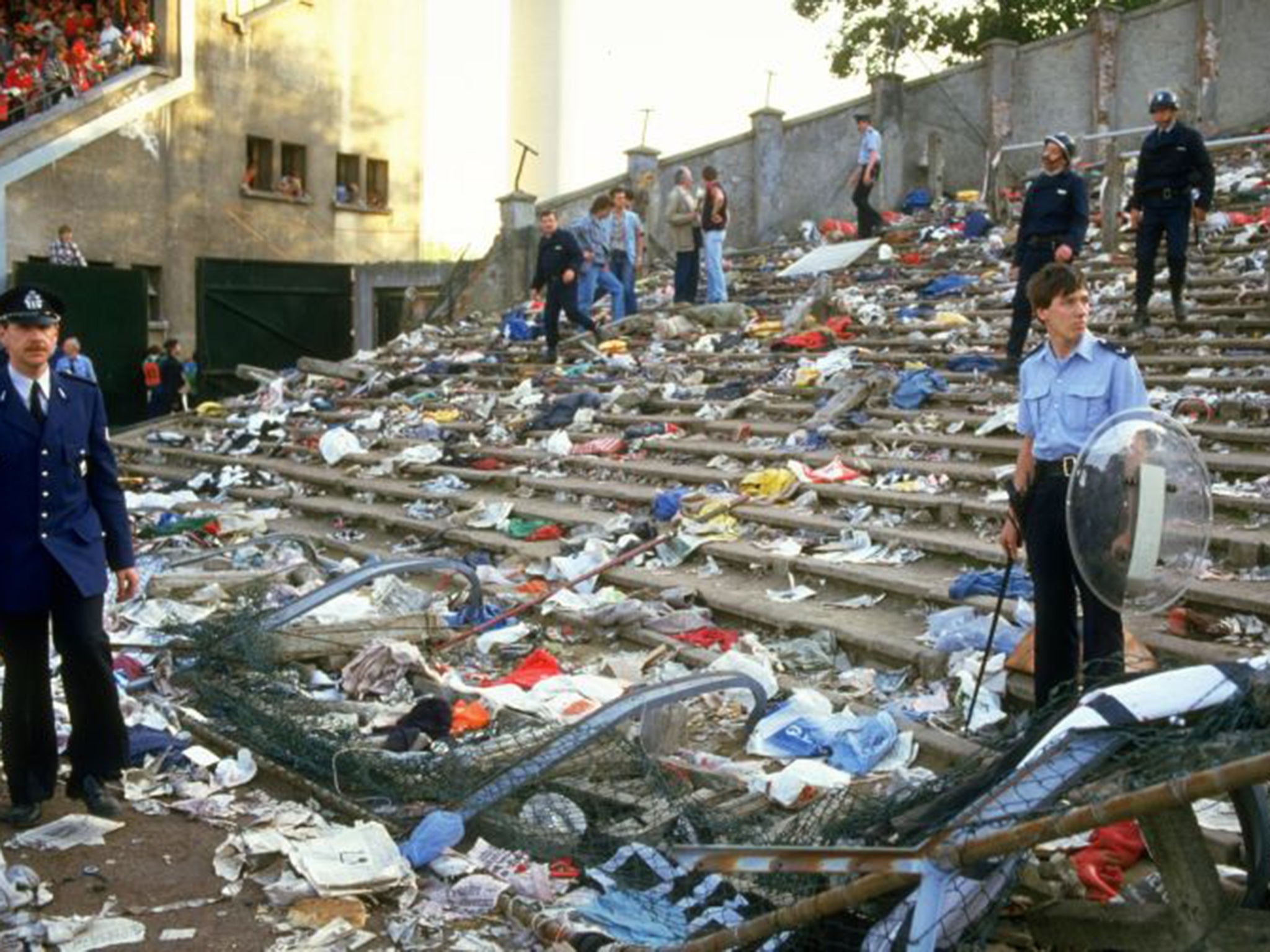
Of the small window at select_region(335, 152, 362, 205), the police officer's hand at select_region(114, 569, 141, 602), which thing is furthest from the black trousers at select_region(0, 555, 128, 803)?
the small window at select_region(335, 152, 362, 205)

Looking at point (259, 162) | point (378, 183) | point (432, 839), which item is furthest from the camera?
point (378, 183)

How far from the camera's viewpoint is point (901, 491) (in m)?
8.88

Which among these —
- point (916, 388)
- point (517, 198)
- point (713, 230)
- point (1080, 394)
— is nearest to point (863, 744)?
point (1080, 394)

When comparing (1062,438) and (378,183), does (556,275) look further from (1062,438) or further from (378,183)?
(378,183)

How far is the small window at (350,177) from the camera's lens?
26.4 metres

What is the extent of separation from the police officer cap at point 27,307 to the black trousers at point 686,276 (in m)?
12.6

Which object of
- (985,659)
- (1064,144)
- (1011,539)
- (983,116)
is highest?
(983,116)

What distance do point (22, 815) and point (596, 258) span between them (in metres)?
12.5

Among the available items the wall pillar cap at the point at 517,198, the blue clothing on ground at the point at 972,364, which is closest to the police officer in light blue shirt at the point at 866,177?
the wall pillar cap at the point at 517,198

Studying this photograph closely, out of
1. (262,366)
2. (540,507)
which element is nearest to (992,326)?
(540,507)

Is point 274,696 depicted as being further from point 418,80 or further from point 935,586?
point 418,80

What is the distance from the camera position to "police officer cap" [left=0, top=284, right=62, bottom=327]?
4.80 m

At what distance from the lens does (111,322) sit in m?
20.3

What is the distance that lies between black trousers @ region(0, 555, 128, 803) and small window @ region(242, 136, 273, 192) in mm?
21033
